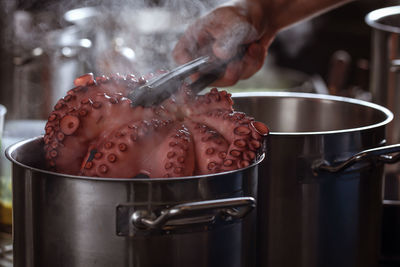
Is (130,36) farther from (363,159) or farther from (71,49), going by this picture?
(363,159)

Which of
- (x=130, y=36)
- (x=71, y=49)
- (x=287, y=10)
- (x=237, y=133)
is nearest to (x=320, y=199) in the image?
(x=237, y=133)

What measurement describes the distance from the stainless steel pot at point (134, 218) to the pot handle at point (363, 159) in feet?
0.66

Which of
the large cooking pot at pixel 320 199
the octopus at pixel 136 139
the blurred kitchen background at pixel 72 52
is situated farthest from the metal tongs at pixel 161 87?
the blurred kitchen background at pixel 72 52

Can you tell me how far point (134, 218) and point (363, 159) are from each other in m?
0.40

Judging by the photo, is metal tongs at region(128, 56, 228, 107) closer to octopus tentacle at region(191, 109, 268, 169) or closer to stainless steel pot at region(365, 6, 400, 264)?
octopus tentacle at region(191, 109, 268, 169)

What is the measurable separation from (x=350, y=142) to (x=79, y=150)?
0.43 meters

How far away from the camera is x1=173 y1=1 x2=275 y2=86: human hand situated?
1.09 meters

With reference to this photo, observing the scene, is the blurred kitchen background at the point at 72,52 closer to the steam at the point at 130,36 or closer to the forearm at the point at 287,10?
the steam at the point at 130,36

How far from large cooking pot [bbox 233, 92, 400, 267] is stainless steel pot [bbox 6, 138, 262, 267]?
20 centimetres

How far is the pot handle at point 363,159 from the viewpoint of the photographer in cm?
83

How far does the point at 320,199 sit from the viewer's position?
908mm

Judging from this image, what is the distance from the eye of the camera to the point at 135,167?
72cm

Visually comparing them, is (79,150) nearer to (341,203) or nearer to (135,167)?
(135,167)

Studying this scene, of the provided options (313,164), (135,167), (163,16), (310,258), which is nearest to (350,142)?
(313,164)
